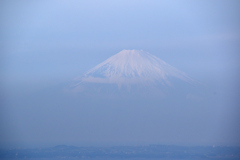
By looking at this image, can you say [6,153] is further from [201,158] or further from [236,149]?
[236,149]

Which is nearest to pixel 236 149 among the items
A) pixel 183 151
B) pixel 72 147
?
pixel 183 151

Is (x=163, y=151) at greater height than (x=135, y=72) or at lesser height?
lesser

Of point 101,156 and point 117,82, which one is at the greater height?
point 117,82

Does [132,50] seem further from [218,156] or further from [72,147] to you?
[218,156]

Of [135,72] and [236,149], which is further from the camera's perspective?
[135,72]

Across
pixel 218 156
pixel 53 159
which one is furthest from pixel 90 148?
pixel 218 156

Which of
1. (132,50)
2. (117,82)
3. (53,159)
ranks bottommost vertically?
(53,159)
